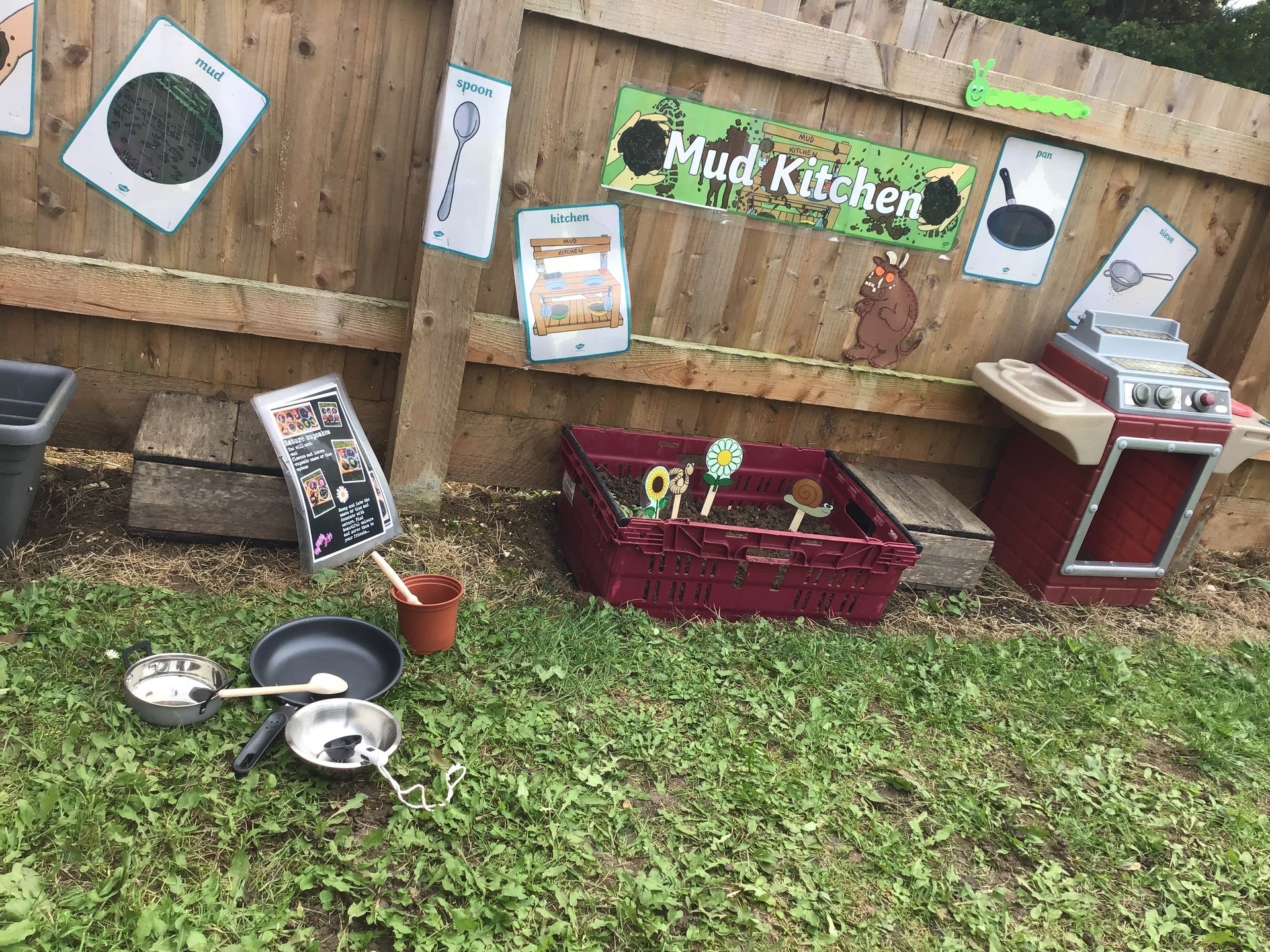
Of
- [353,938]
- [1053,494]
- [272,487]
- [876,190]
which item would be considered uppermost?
[876,190]

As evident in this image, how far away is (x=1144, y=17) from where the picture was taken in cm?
1967

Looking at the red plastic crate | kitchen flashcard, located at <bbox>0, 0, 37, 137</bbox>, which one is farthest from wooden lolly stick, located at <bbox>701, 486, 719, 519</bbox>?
kitchen flashcard, located at <bbox>0, 0, 37, 137</bbox>

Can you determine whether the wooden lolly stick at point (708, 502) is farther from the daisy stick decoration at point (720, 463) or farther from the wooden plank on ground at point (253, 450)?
the wooden plank on ground at point (253, 450)

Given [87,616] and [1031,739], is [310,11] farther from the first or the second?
Answer: [1031,739]

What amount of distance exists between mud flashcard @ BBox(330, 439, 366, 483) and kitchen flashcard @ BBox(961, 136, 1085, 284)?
105 inches

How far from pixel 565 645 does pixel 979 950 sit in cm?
146

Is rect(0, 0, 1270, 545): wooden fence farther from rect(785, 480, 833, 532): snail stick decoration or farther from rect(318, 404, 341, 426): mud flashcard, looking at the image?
rect(785, 480, 833, 532): snail stick decoration

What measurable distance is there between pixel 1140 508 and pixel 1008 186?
5.15ft

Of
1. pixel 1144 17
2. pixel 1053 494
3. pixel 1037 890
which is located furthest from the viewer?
pixel 1144 17

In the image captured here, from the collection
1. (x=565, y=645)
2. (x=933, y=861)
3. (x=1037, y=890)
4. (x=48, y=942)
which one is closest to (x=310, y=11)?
(x=565, y=645)

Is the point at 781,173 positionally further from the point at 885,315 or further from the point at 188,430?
the point at 188,430

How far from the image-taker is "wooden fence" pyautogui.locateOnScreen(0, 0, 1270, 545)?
10.1ft

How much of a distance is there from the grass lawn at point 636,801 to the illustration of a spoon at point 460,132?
1.35m

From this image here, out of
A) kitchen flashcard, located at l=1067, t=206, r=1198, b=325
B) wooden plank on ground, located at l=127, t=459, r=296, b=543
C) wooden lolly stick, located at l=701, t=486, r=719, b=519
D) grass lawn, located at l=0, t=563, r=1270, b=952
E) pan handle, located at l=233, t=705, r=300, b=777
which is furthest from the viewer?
kitchen flashcard, located at l=1067, t=206, r=1198, b=325
